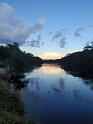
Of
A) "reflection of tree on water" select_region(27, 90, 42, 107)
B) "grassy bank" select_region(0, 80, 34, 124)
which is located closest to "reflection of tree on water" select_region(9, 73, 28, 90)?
"reflection of tree on water" select_region(27, 90, 42, 107)

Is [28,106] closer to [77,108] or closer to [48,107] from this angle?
[48,107]

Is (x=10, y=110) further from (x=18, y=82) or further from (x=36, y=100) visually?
(x=18, y=82)

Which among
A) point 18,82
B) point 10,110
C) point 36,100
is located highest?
point 10,110

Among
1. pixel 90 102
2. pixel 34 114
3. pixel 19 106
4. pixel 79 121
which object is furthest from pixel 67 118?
pixel 90 102

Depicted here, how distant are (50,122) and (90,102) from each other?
43.9 feet

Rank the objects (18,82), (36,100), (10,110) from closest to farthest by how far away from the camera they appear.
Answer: (10,110), (36,100), (18,82)

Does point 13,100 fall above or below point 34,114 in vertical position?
above

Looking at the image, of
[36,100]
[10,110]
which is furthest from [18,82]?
[10,110]

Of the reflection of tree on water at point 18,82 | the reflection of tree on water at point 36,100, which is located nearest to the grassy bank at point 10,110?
the reflection of tree on water at point 36,100

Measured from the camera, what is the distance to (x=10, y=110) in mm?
24719

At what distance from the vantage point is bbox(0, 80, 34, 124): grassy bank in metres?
19.1

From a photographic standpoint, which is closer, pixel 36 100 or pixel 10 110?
pixel 10 110

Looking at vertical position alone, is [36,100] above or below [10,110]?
below

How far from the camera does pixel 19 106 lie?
28078 mm
